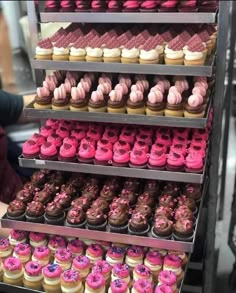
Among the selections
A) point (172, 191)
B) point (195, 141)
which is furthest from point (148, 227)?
point (195, 141)

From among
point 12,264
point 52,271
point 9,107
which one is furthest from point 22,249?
point 9,107

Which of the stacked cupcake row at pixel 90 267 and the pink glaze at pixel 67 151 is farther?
the pink glaze at pixel 67 151

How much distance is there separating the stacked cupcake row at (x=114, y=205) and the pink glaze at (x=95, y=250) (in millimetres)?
104

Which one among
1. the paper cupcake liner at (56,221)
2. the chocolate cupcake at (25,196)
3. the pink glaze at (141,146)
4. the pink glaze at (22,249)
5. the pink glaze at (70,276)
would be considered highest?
the pink glaze at (141,146)

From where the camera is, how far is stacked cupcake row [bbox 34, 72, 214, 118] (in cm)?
161

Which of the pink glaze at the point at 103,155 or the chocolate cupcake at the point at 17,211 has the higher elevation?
the pink glaze at the point at 103,155

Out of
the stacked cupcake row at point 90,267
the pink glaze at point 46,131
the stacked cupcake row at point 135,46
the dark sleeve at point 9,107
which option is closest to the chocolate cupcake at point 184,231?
the stacked cupcake row at point 90,267

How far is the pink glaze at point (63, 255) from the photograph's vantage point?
165cm

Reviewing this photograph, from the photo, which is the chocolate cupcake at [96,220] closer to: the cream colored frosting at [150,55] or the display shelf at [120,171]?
the display shelf at [120,171]

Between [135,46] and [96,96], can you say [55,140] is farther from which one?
[135,46]

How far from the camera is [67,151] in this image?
1.72 meters

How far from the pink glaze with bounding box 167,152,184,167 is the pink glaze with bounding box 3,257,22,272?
0.66 m

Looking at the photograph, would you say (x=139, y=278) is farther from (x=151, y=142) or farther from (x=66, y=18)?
(x=66, y=18)

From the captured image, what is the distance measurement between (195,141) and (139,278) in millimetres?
553
